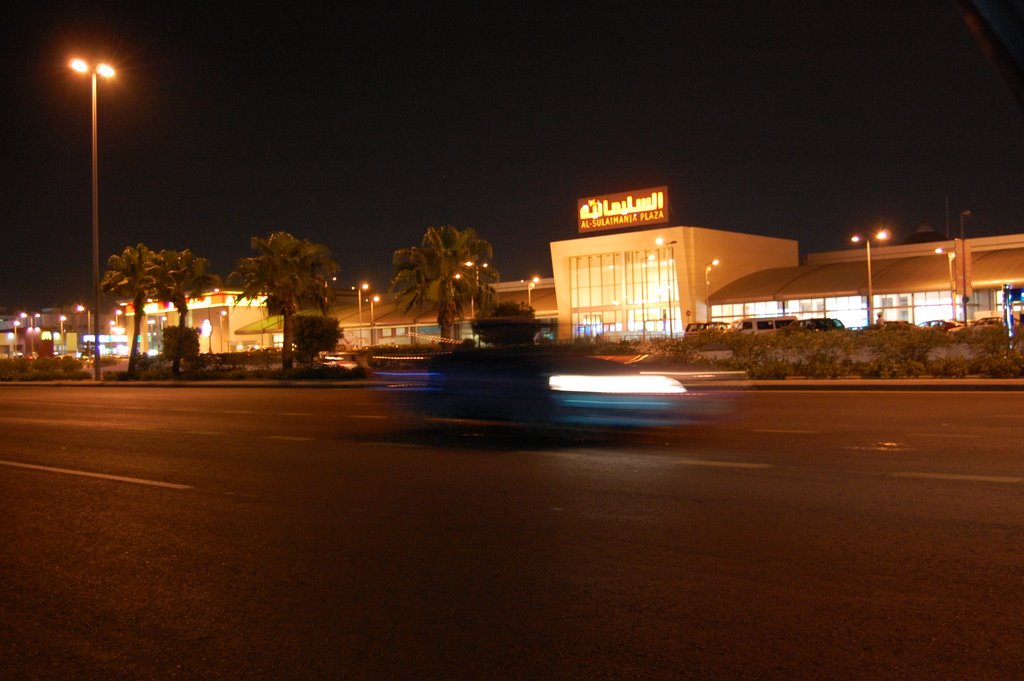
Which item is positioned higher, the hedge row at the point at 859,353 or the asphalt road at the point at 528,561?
the hedge row at the point at 859,353

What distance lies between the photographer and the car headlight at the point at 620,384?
40.1ft

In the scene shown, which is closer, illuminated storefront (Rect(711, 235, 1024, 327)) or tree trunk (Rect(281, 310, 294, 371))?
tree trunk (Rect(281, 310, 294, 371))

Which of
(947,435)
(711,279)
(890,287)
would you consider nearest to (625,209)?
(711,279)

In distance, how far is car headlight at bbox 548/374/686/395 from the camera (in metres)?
12.2

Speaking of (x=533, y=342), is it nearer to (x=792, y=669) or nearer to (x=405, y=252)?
(x=792, y=669)

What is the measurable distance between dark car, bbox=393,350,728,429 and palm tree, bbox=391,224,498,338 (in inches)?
1231

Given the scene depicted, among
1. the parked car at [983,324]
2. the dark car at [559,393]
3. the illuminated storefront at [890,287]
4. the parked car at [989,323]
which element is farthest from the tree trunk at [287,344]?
the illuminated storefront at [890,287]

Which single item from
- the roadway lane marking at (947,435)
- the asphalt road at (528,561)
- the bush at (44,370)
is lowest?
the asphalt road at (528,561)

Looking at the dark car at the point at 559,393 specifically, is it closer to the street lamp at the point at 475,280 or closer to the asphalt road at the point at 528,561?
the asphalt road at the point at 528,561

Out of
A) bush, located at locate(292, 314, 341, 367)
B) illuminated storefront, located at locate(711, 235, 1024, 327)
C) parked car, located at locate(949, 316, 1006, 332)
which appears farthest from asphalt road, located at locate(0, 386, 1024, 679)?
illuminated storefront, located at locate(711, 235, 1024, 327)

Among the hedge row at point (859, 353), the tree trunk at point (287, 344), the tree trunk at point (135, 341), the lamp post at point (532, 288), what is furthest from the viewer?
the lamp post at point (532, 288)

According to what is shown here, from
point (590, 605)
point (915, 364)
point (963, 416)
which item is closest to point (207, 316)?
point (915, 364)

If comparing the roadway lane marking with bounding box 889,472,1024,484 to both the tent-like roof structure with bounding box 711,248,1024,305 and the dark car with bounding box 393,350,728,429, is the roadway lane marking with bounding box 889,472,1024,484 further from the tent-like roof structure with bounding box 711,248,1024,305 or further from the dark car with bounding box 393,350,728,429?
the tent-like roof structure with bounding box 711,248,1024,305

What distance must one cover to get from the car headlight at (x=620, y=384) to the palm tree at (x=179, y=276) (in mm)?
38370
